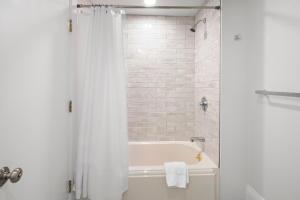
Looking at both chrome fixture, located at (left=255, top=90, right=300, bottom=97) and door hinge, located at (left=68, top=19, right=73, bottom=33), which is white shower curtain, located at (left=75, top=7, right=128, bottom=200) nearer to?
door hinge, located at (left=68, top=19, right=73, bottom=33)

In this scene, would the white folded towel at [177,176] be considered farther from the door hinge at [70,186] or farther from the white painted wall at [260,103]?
the door hinge at [70,186]

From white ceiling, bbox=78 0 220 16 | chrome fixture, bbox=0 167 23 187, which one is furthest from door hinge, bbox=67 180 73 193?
white ceiling, bbox=78 0 220 16

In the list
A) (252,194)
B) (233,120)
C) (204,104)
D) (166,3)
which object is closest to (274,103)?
(233,120)

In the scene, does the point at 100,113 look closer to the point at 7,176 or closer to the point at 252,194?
the point at 7,176

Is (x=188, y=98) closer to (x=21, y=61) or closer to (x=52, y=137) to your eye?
(x=52, y=137)

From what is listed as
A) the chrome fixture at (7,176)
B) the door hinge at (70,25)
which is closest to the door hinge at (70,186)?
the chrome fixture at (7,176)

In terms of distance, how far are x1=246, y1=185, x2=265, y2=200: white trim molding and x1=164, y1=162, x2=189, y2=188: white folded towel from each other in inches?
23.8

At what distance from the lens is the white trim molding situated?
1.97 m

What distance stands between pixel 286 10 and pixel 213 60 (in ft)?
3.03

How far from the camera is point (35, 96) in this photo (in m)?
1.37

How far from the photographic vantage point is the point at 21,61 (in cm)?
120

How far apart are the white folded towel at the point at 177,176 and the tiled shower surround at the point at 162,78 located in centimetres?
115

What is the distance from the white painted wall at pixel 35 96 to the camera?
3.57 feet

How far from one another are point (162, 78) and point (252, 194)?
1.89 meters
